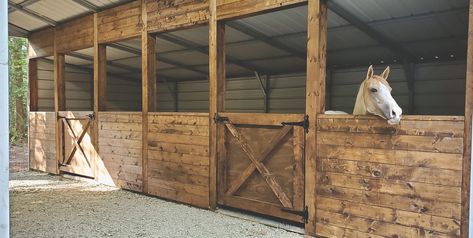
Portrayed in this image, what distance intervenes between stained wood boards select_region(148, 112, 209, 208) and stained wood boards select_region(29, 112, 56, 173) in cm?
303

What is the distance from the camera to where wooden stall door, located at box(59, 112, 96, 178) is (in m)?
5.57

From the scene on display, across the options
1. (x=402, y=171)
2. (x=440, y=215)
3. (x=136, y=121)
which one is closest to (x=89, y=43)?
(x=136, y=121)

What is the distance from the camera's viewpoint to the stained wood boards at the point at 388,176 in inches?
95.2

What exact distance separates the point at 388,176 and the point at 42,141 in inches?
261

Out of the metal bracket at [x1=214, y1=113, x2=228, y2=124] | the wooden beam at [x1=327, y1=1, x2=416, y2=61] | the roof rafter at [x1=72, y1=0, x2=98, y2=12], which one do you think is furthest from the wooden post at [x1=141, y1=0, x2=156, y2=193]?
the wooden beam at [x1=327, y1=1, x2=416, y2=61]

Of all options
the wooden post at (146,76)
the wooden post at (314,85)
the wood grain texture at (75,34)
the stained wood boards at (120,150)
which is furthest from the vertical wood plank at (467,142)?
the wood grain texture at (75,34)

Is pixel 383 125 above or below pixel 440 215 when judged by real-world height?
above

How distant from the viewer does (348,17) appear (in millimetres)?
3920

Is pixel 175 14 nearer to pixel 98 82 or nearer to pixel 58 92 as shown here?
pixel 98 82

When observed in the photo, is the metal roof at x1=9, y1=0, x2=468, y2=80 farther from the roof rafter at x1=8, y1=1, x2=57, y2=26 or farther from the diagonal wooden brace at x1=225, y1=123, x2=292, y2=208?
the diagonal wooden brace at x1=225, y1=123, x2=292, y2=208

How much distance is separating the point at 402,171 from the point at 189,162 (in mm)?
2447

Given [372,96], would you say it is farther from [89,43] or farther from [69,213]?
[89,43]

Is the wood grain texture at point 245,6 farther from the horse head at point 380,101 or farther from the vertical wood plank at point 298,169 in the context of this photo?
→ the vertical wood plank at point 298,169

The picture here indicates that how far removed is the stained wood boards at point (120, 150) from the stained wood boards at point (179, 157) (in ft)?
0.91
